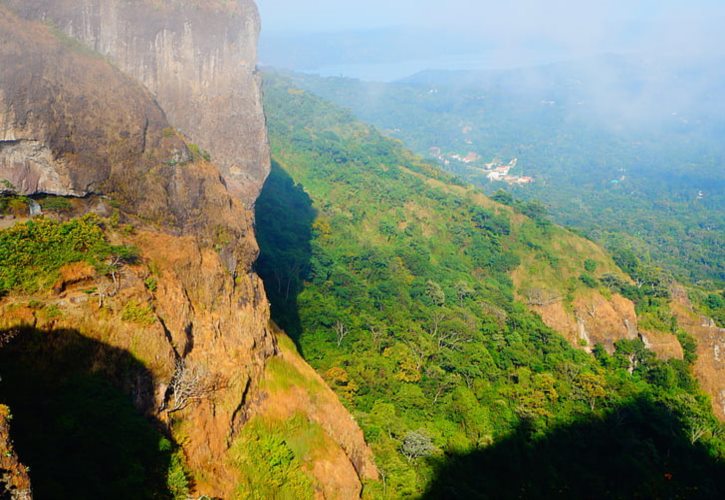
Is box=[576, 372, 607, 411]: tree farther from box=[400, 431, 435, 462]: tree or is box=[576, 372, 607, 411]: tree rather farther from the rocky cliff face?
the rocky cliff face

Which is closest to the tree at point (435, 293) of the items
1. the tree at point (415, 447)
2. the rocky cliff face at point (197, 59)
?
the tree at point (415, 447)

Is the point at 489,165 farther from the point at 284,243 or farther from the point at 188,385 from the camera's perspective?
the point at 188,385

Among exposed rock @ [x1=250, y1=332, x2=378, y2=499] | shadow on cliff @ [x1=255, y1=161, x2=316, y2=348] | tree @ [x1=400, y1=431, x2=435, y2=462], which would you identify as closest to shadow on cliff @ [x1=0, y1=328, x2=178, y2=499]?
exposed rock @ [x1=250, y1=332, x2=378, y2=499]

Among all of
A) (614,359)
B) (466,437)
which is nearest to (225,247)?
(466,437)

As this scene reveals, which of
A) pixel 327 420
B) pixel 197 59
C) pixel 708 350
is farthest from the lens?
pixel 708 350

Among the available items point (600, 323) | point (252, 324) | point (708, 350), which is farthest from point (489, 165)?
point (252, 324)

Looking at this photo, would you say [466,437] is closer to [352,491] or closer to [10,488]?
[352,491]

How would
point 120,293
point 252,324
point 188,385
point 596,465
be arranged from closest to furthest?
1. point 120,293
2. point 188,385
3. point 252,324
4. point 596,465
